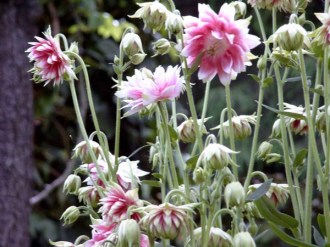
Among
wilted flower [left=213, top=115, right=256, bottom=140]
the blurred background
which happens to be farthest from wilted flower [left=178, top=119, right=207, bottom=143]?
the blurred background

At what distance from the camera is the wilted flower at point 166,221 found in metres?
0.65

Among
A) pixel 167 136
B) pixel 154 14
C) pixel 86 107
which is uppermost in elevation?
pixel 154 14

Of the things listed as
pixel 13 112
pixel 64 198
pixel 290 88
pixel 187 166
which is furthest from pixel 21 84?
pixel 187 166

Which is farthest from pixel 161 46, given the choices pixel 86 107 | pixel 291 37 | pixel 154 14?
pixel 86 107

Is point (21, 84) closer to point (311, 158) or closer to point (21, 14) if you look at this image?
point (21, 14)

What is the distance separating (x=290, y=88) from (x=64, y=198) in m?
0.83

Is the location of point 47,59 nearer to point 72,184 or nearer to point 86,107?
point 72,184

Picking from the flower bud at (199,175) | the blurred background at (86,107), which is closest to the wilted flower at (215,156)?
the flower bud at (199,175)

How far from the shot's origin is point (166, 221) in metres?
0.65

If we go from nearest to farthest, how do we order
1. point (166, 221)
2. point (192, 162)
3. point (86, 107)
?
point (166, 221) < point (192, 162) < point (86, 107)

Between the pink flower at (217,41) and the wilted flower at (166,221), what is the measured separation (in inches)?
5.6

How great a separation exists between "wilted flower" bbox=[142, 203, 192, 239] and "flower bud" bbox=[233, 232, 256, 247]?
45 mm

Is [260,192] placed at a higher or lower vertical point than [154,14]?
lower

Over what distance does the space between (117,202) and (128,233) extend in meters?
0.05
